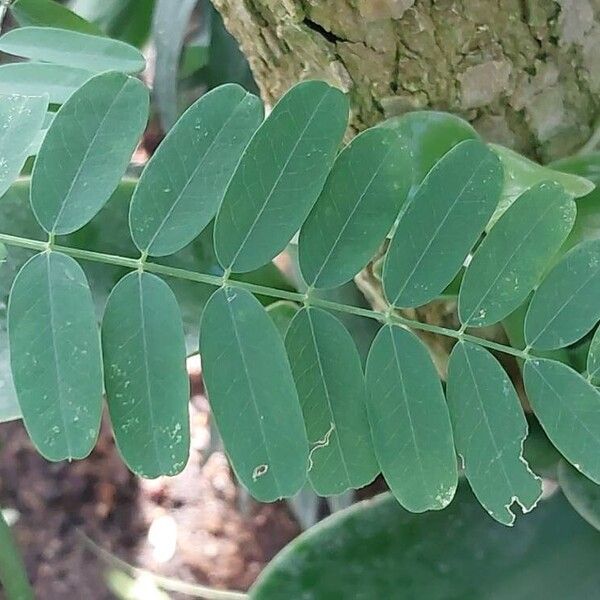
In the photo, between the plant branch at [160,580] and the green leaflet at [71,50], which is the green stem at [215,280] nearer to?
the green leaflet at [71,50]

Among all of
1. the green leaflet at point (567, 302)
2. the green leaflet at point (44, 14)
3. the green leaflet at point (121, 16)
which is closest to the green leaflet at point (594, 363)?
the green leaflet at point (567, 302)

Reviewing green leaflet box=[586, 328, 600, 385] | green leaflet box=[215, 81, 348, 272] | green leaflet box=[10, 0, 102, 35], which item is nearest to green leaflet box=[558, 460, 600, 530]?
green leaflet box=[586, 328, 600, 385]

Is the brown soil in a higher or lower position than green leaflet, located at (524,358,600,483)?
lower

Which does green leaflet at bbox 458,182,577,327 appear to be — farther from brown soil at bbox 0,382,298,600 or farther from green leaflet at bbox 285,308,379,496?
brown soil at bbox 0,382,298,600

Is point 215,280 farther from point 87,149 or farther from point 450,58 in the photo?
point 450,58

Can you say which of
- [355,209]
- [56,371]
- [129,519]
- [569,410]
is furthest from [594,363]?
[129,519]
